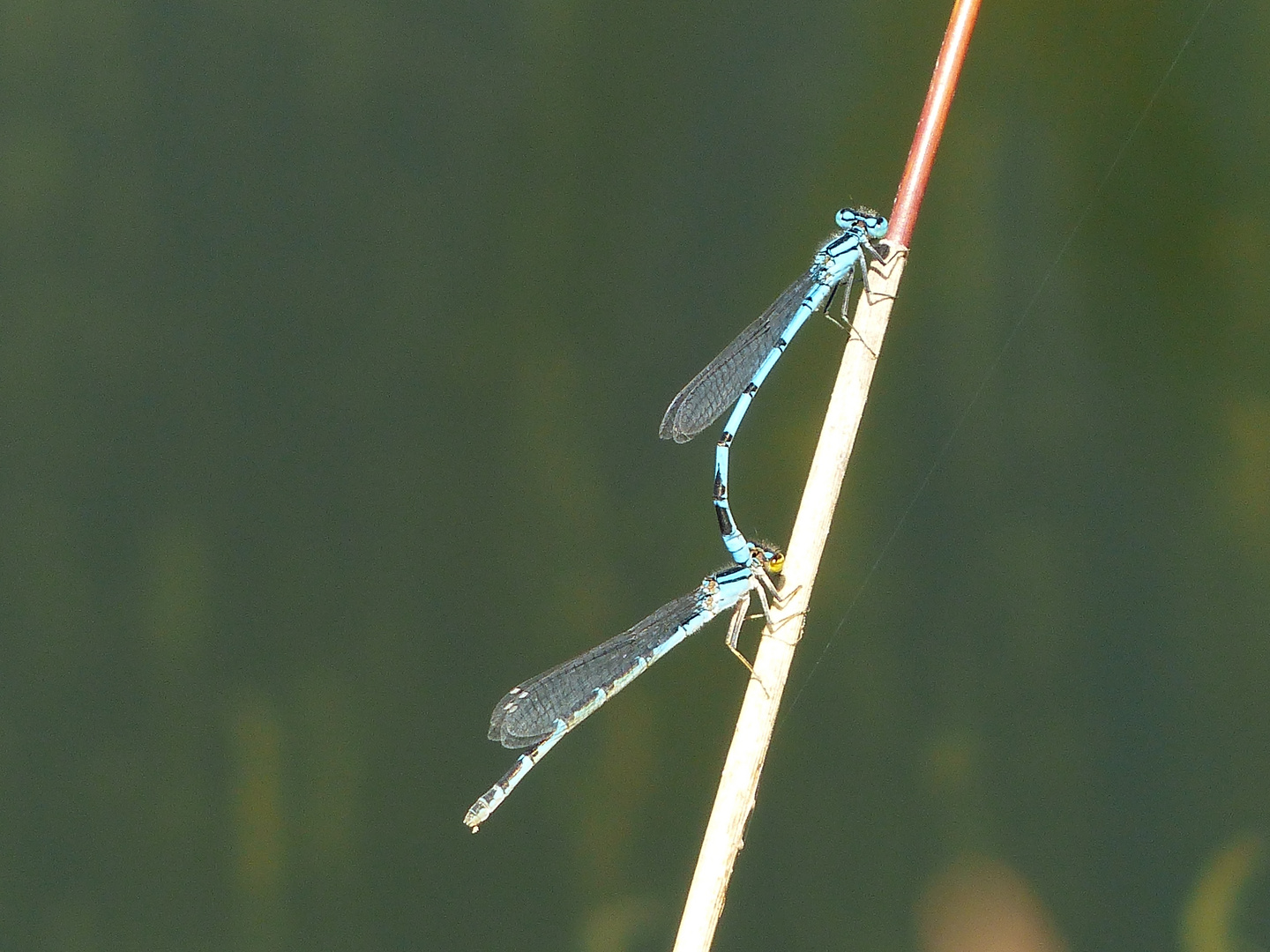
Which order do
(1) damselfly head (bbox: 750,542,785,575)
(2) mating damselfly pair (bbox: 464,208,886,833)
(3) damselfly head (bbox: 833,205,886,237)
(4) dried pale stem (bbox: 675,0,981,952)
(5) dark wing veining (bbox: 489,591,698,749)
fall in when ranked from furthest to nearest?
(5) dark wing veining (bbox: 489,591,698,749) < (2) mating damselfly pair (bbox: 464,208,886,833) < (3) damselfly head (bbox: 833,205,886,237) < (1) damselfly head (bbox: 750,542,785,575) < (4) dried pale stem (bbox: 675,0,981,952)

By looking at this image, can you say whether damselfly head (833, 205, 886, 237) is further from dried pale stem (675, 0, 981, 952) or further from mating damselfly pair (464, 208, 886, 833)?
dried pale stem (675, 0, 981, 952)

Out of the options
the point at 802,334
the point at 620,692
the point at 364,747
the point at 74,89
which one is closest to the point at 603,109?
the point at 802,334

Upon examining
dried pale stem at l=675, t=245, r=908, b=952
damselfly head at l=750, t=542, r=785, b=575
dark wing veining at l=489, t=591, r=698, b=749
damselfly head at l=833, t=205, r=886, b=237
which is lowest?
dried pale stem at l=675, t=245, r=908, b=952

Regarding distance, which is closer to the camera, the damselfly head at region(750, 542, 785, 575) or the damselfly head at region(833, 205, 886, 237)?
the damselfly head at region(750, 542, 785, 575)

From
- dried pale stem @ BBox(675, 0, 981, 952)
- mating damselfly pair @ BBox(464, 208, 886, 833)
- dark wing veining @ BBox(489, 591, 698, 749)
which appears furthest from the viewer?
dark wing veining @ BBox(489, 591, 698, 749)

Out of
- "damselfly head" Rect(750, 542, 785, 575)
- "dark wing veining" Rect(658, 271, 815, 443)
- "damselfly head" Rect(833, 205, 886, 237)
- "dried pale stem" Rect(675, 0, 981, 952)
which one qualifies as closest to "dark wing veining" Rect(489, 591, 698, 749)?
"damselfly head" Rect(750, 542, 785, 575)

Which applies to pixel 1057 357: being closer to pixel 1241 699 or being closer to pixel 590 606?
pixel 1241 699

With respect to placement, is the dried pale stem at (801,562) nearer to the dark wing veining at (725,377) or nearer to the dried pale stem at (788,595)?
the dried pale stem at (788,595)

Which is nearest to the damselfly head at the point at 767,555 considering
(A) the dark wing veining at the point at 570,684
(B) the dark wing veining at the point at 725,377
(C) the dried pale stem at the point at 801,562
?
(A) the dark wing veining at the point at 570,684

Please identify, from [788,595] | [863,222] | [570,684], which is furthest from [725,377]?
[788,595]
